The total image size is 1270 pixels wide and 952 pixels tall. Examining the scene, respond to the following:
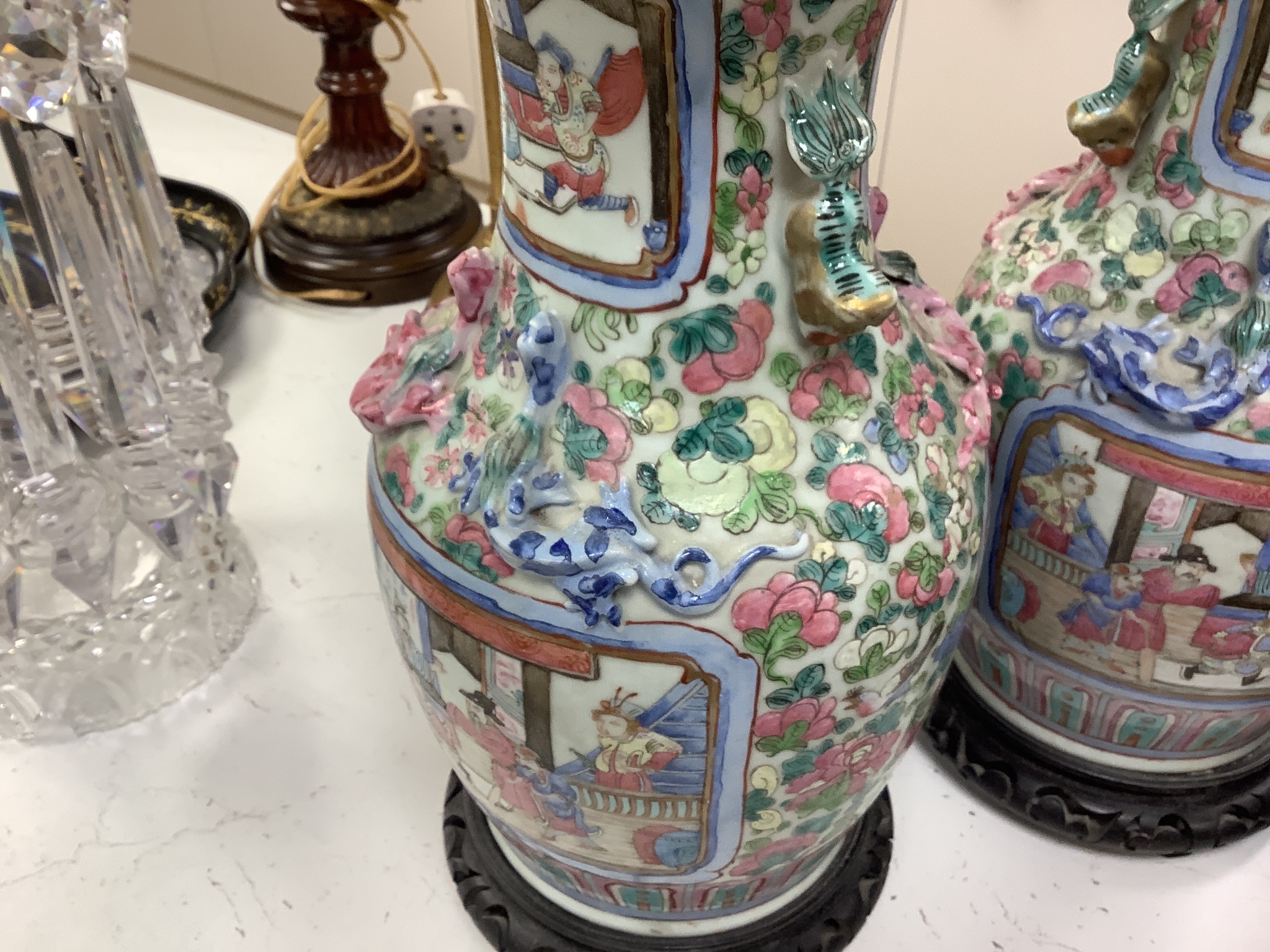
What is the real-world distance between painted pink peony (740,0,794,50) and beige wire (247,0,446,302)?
2.13 feet

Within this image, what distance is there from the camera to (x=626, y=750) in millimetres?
413

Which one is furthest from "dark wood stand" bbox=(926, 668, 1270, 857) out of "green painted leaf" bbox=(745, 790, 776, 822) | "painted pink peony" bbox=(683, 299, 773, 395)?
"painted pink peony" bbox=(683, 299, 773, 395)

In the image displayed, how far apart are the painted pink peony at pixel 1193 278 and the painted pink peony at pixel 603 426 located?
241mm

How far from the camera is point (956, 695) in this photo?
2.13 ft

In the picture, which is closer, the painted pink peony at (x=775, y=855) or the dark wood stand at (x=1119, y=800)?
the painted pink peony at (x=775, y=855)

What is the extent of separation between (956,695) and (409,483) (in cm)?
37

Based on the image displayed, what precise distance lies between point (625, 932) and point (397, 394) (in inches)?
11.5

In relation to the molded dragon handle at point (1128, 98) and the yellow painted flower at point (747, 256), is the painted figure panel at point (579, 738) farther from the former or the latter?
the molded dragon handle at point (1128, 98)

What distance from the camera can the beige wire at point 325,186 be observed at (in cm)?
96

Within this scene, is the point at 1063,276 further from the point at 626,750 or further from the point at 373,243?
the point at 373,243

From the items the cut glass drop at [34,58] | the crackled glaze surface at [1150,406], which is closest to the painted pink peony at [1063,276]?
the crackled glaze surface at [1150,406]

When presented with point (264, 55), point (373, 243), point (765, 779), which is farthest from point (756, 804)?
point (264, 55)

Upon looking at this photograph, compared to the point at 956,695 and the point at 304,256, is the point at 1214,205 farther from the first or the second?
the point at 304,256

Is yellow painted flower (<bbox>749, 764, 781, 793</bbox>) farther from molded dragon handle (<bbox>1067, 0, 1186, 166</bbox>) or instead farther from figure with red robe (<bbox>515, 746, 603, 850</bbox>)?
molded dragon handle (<bbox>1067, 0, 1186, 166</bbox>)
